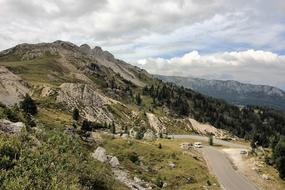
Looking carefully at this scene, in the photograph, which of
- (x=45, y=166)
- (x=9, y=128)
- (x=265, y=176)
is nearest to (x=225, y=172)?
(x=265, y=176)

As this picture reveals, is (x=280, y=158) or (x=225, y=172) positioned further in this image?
(x=225, y=172)

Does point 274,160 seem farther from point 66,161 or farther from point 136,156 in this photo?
point 66,161

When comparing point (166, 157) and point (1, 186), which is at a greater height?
point (1, 186)

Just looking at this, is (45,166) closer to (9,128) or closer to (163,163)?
(9,128)

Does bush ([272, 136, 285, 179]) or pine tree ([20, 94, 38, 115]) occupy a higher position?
pine tree ([20, 94, 38, 115])

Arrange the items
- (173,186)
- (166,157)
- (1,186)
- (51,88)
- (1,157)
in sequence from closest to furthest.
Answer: (1,186) → (1,157) → (173,186) → (166,157) → (51,88)

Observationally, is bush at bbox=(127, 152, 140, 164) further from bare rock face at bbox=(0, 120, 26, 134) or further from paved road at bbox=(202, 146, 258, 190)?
bare rock face at bbox=(0, 120, 26, 134)

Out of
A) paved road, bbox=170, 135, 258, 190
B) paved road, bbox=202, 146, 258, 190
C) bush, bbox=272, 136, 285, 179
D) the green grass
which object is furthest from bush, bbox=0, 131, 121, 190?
bush, bbox=272, 136, 285, 179

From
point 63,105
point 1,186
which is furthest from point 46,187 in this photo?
point 63,105

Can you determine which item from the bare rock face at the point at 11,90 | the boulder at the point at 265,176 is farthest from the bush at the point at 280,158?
the bare rock face at the point at 11,90

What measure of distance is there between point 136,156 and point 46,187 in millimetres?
72390

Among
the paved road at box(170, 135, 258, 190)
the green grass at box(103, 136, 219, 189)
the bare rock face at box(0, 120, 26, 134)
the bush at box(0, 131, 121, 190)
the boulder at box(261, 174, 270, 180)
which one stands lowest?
the paved road at box(170, 135, 258, 190)

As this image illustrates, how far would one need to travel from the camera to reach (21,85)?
200 m

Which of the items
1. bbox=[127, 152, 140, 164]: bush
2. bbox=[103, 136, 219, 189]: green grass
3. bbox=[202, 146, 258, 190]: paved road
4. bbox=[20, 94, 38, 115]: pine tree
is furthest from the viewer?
bbox=[20, 94, 38, 115]: pine tree
